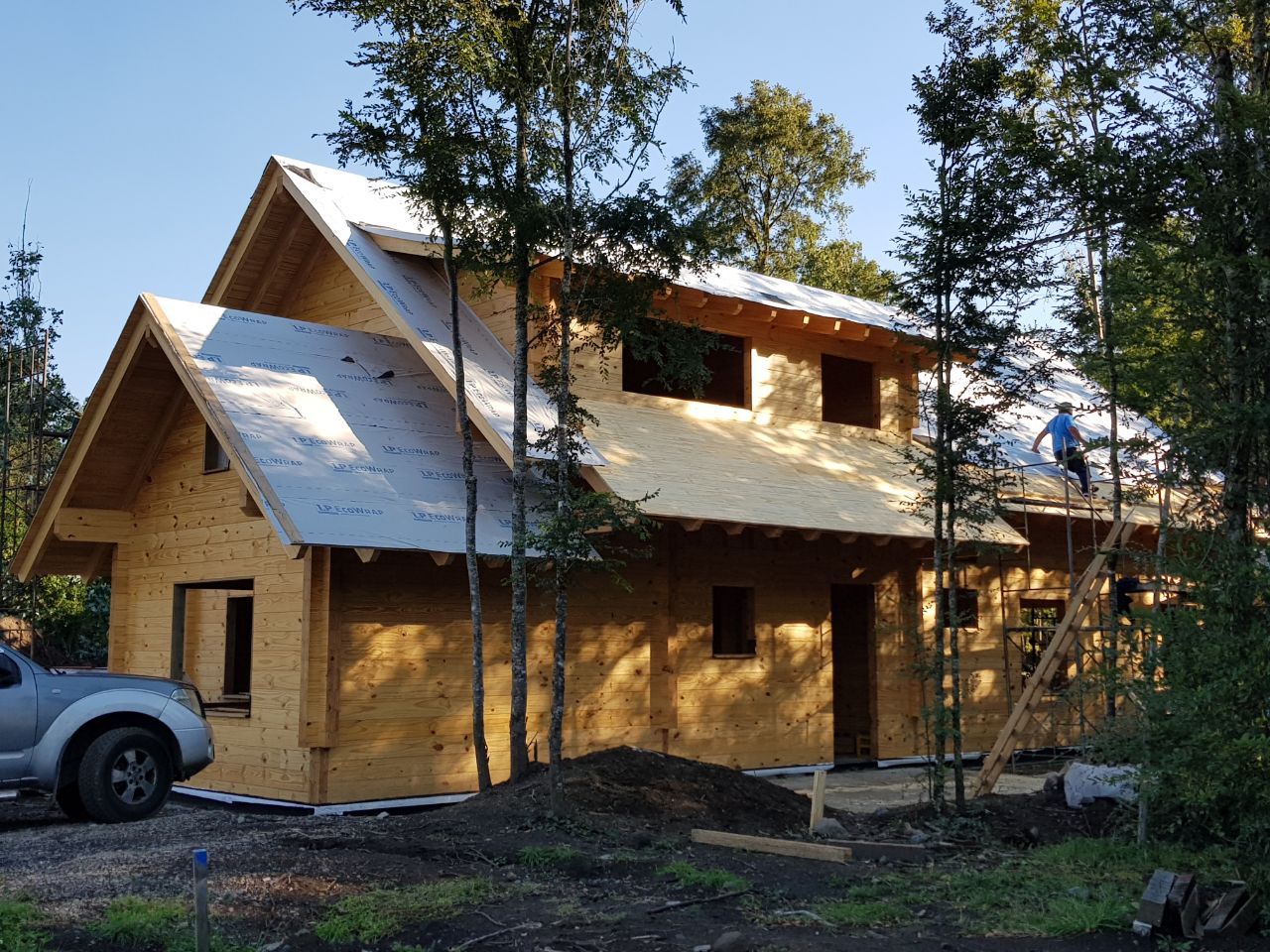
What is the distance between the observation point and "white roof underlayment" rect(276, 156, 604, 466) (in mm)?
13420

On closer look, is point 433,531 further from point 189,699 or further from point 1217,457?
point 1217,457

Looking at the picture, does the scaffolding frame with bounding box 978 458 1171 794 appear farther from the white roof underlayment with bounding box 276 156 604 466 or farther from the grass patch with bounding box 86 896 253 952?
the grass patch with bounding box 86 896 253 952

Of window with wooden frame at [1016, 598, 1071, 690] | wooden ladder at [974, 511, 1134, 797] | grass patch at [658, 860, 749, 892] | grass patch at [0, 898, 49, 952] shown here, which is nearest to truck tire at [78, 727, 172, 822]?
grass patch at [0, 898, 49, 952]

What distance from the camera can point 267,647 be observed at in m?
13.1

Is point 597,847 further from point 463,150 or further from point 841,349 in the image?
point 841,349

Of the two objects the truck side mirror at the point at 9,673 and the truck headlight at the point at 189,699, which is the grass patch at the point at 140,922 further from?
the truck headlight at the point at 189,699

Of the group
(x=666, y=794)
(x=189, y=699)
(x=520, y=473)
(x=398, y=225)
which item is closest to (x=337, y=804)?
(x=189, y=699)

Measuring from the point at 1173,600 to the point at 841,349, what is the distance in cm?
976

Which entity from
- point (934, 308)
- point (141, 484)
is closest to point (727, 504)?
point (934, 308)

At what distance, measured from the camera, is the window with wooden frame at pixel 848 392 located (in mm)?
18953

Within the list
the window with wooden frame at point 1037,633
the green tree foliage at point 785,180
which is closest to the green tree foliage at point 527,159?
the window with wooden frame at point 1037,633

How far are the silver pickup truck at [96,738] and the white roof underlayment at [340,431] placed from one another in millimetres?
2138

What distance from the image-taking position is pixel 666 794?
11.1 m

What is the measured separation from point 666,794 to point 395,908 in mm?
4378
